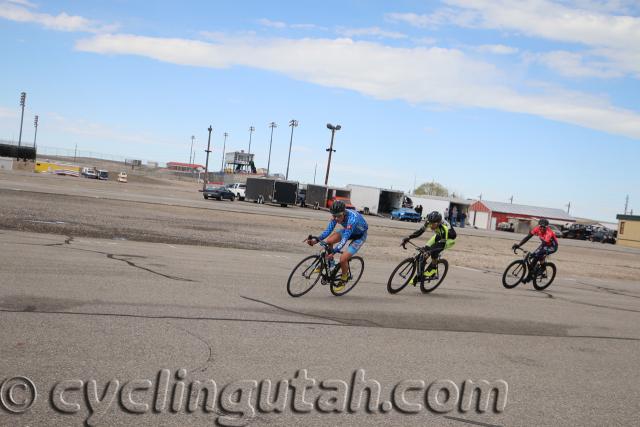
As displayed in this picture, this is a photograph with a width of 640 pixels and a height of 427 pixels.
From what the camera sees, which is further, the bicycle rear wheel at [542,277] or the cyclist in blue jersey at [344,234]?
the bicycle rear wheel at [542,277]

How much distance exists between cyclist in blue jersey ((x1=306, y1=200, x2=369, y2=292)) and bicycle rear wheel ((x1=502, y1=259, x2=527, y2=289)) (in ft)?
19.3

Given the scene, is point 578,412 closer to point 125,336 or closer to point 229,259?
point 125,336

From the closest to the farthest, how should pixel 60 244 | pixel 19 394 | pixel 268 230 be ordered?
pixel 19 394 → pixel 60 244 → pixel 268 230

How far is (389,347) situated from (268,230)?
22.6m

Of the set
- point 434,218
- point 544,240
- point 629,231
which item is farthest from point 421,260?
→ point 629,231

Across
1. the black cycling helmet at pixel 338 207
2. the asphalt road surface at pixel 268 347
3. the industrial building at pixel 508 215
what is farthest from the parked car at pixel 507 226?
the black cycling helmet at pixel 338 207

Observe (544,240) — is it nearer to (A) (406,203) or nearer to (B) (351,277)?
(B) (351,277)

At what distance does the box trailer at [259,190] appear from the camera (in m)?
67.3

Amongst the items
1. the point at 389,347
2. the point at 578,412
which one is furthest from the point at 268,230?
the point at 578,412

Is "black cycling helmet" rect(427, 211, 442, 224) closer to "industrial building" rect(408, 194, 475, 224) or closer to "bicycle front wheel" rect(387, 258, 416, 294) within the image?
"bicycle front wheel" rect(387, 258, 416, 294)

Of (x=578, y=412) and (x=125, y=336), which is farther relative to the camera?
(x=125, y=336)

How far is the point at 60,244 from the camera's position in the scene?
1609 cm

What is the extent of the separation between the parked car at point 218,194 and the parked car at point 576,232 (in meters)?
38.3

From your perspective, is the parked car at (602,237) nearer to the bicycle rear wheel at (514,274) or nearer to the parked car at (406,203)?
the parked car at (406,203)
